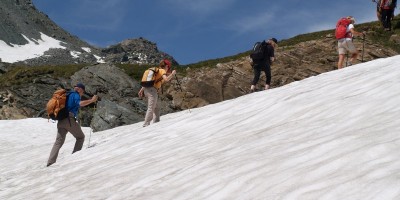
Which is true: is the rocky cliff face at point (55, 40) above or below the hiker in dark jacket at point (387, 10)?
above

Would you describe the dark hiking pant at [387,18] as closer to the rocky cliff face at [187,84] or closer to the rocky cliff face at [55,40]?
the rocky cliff face at [187,84]

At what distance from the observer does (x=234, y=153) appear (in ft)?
24.7

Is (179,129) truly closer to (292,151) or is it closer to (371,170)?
(292,151)

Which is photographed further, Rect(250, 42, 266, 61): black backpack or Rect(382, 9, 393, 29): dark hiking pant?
Rect(382, 9, 393, 29): dark hiking pant

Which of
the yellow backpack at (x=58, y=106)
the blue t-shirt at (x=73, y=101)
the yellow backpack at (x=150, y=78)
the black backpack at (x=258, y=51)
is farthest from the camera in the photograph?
the black backpack at (x=258, y=51)

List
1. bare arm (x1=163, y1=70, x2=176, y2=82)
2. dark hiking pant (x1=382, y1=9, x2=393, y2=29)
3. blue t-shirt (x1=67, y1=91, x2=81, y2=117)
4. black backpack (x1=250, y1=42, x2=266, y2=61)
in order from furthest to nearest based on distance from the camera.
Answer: dark hiking pant (x1=382, y1=9, x2=393, y2=29) < black backpack (x1=250, y1=42, x2=266, y2=61) < bare arm (x1=163, y1=70, x2=176, y2=82) < blue t-shirt (x1=67, y1=91, x2=81, y2=117)

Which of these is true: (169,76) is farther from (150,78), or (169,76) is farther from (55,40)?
(55,40)

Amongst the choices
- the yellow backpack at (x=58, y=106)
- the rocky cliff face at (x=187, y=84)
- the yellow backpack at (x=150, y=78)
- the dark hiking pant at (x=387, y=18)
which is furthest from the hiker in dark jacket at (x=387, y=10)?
the yellow backpack at (x=58, y=106)

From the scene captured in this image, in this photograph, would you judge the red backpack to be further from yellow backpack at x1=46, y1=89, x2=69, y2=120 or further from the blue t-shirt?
yellow backpack at x1=46, y1=89, x2=69, y2=120

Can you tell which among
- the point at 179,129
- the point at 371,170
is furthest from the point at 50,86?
the point at 371,170

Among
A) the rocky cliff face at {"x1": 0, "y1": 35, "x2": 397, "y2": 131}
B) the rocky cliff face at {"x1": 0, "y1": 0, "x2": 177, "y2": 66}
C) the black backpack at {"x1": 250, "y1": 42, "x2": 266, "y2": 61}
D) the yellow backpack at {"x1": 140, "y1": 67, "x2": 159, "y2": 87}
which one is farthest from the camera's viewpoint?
the rocky cliff face at {"x1": 0, "y1": 0, "x2": 177, "y2": 66}

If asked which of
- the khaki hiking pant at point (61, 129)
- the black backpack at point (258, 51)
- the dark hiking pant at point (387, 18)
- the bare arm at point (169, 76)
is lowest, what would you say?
the khaki hiking pant at point (61, 129)

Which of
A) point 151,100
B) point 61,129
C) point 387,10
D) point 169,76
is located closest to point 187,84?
point 151,100

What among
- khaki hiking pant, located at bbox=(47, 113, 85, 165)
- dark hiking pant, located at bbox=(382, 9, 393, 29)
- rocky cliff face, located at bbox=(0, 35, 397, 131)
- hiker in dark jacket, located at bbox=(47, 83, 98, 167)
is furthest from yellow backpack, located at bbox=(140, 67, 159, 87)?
dark hiking pant, located at bbox=(382, 9, 393, 29)
